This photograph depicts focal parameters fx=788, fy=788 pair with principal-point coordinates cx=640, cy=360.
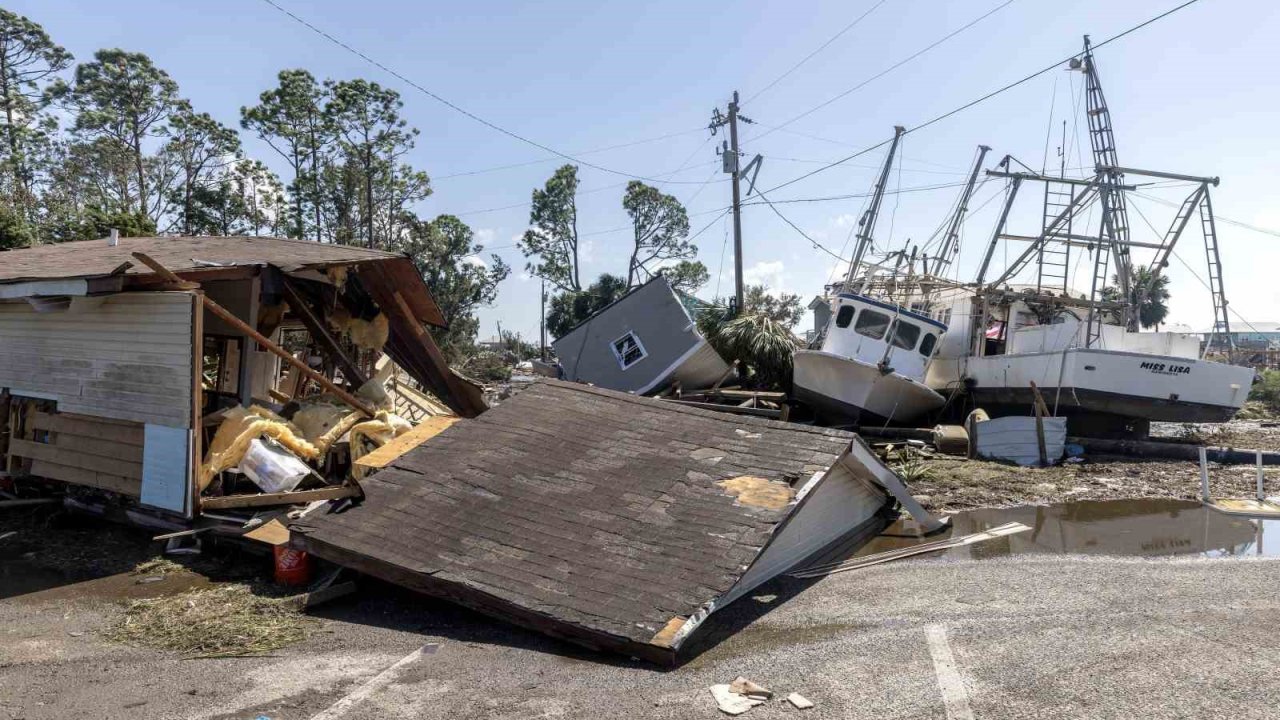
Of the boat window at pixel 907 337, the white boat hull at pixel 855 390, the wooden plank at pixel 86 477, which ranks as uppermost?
the boat window at pixel 907 337

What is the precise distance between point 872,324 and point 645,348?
5.93m

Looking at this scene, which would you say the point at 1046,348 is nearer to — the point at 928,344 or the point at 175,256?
the point at 928,344

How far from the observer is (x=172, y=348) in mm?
8664

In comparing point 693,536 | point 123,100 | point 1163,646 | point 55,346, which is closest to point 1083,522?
point 1163,646

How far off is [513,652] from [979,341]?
18.8m

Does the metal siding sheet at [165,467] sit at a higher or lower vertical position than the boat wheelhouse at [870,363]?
lower

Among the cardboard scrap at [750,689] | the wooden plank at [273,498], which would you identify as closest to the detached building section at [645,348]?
the wooden plank at [273,498]

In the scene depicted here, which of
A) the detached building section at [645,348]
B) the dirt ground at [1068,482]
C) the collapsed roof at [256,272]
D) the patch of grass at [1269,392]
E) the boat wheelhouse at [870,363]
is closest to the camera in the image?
the collapsed roof at [256,272]

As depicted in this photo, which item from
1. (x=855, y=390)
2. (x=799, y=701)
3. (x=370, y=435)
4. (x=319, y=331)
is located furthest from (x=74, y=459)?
(x=855, y=390)

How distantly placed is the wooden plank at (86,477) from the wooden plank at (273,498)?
1115 mm

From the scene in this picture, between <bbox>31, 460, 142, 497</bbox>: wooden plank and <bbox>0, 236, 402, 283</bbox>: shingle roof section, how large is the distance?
2421mm

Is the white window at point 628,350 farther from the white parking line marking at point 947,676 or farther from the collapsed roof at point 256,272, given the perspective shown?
the white parking line marking at point 947,676

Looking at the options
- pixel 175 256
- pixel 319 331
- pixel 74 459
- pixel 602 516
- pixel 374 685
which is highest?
pixel 175 256

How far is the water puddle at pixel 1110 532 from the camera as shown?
9516 mm
